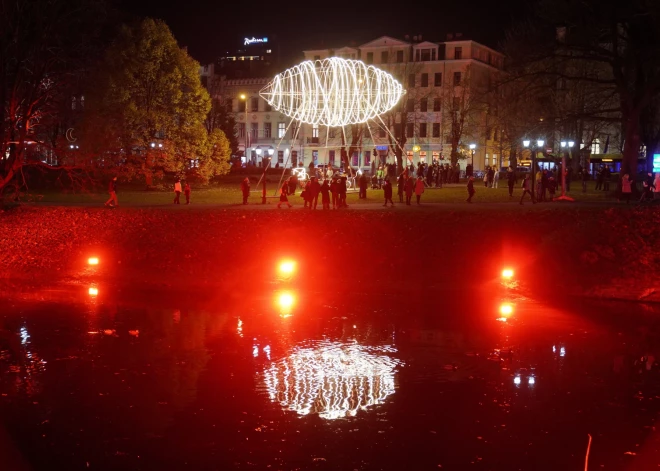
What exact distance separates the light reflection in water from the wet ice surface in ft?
0.13

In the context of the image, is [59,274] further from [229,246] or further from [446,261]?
[446,261]

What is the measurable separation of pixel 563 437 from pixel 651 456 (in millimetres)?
1067

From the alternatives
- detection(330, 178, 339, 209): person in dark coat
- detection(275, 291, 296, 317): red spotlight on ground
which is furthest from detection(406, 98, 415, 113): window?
detection(275, 291, 296, 317): red spotlight on ground

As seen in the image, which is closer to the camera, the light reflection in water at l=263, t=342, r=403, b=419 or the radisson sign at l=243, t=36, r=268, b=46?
the light reflection in water at l=263, t=342, r=403, b=419

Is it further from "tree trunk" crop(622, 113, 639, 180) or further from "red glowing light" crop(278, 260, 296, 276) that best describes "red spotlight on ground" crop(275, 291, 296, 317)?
"tree trunk" crop(622, 113, 639, 180)

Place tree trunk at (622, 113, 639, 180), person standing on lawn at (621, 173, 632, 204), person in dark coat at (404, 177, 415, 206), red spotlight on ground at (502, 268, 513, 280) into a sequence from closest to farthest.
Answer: red spotlight on ground at (502, 268, 513, 280)
person in dark coat at (404, 177, 415, 206)
person standing on lawn at (621, 173, 632, 204)
tree trunk at (622, 113, 639, 180)

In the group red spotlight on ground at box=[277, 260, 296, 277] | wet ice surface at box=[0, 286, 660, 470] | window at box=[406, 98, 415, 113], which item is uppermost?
window at box=[406, 98, 415, 113]

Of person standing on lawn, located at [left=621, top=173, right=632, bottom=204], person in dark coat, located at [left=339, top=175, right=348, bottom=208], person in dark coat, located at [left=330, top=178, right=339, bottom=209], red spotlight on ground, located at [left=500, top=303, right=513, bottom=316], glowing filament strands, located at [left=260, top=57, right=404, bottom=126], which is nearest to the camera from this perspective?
red spotlight on ground, located at [left=500, top=303, right=513, bottom=316]

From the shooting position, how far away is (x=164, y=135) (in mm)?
51500

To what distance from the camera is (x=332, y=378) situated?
38.6 ft

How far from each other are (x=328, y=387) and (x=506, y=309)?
8.11 meters

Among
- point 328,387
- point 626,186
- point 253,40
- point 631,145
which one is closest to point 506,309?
point 328,387

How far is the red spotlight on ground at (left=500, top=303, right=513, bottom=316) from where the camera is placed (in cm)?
1752

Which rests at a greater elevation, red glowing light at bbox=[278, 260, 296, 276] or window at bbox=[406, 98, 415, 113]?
window at bbox=[406, 98, 415, 113]
